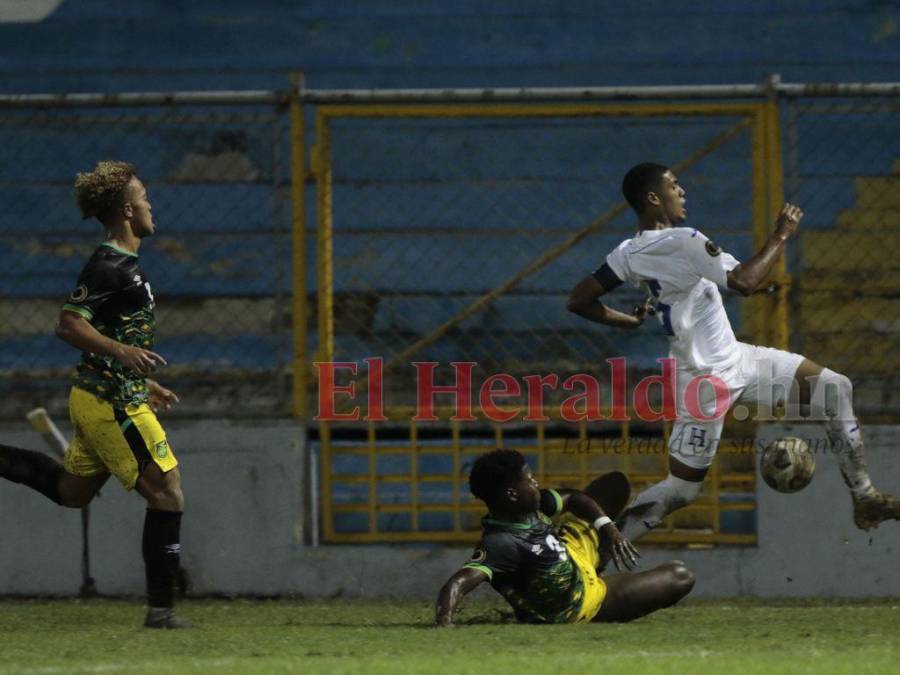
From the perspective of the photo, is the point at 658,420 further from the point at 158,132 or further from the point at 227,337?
the point at 158,132

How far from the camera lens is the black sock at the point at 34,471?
7371mm

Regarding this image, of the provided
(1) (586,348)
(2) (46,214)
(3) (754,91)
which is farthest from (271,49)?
(3) (754,91)

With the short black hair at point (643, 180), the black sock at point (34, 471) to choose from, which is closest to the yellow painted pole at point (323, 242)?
the short black hair at point (643, 180)

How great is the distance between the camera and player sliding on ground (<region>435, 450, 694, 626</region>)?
7148mm

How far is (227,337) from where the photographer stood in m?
10.4

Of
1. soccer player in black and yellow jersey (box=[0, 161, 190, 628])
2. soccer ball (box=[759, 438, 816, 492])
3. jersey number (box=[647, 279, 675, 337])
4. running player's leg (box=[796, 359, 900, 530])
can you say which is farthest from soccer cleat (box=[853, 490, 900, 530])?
soccer player in black and yellow jersey (box=[0, 161, 190, 628])

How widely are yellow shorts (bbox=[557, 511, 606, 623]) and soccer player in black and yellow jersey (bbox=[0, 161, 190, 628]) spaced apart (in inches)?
62.2

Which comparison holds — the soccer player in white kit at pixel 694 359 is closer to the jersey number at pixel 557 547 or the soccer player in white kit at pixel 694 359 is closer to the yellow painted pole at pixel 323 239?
the jersey number at pixel 557 547

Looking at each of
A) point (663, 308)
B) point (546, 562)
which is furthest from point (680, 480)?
point (546, 562)

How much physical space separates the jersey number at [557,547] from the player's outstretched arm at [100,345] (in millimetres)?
1697

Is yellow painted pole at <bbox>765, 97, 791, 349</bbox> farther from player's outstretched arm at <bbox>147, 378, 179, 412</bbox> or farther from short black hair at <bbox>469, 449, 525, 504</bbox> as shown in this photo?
player's outstretched arm at <bbox>147, 378, 179, 412</bbox>

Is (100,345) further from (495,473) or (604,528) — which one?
(604,528)

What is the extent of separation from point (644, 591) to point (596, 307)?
53.2 inches

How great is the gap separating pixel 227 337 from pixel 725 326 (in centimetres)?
343
